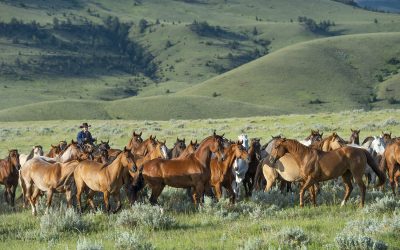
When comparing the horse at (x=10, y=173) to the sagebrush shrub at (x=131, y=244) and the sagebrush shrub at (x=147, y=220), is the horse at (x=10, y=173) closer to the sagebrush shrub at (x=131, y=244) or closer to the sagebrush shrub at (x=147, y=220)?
the sagebrush shrub at (x=147, y=220)

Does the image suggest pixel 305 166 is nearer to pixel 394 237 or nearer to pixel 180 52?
pixel 394 237

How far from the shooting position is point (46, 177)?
13.7m

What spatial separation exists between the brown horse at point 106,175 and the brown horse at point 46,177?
0.39m

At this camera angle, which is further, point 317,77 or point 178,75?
point 178,75

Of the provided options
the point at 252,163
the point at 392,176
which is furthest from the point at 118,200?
the point at 392,176

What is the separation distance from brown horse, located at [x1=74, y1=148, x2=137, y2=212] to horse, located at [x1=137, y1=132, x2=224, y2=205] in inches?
22.3

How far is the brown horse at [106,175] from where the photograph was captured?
12751mm

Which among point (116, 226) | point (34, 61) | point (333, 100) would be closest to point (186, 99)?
point (333, 100)

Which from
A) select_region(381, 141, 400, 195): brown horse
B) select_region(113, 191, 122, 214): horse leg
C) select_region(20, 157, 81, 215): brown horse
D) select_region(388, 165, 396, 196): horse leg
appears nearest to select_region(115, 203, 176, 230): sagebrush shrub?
select_region(113, 191, 122, 214): horse leg

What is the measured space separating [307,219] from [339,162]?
7.67 ft

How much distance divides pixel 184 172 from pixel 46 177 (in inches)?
135

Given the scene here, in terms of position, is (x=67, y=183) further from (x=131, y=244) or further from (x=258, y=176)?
(x=258, y=176)

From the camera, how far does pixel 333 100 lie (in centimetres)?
10944

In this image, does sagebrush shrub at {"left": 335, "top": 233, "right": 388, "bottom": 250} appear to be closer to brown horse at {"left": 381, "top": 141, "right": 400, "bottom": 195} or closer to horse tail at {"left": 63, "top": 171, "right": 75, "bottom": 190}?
horse tail at {"left": 63, "top": 171, "right": 75, "bottom": 190}
